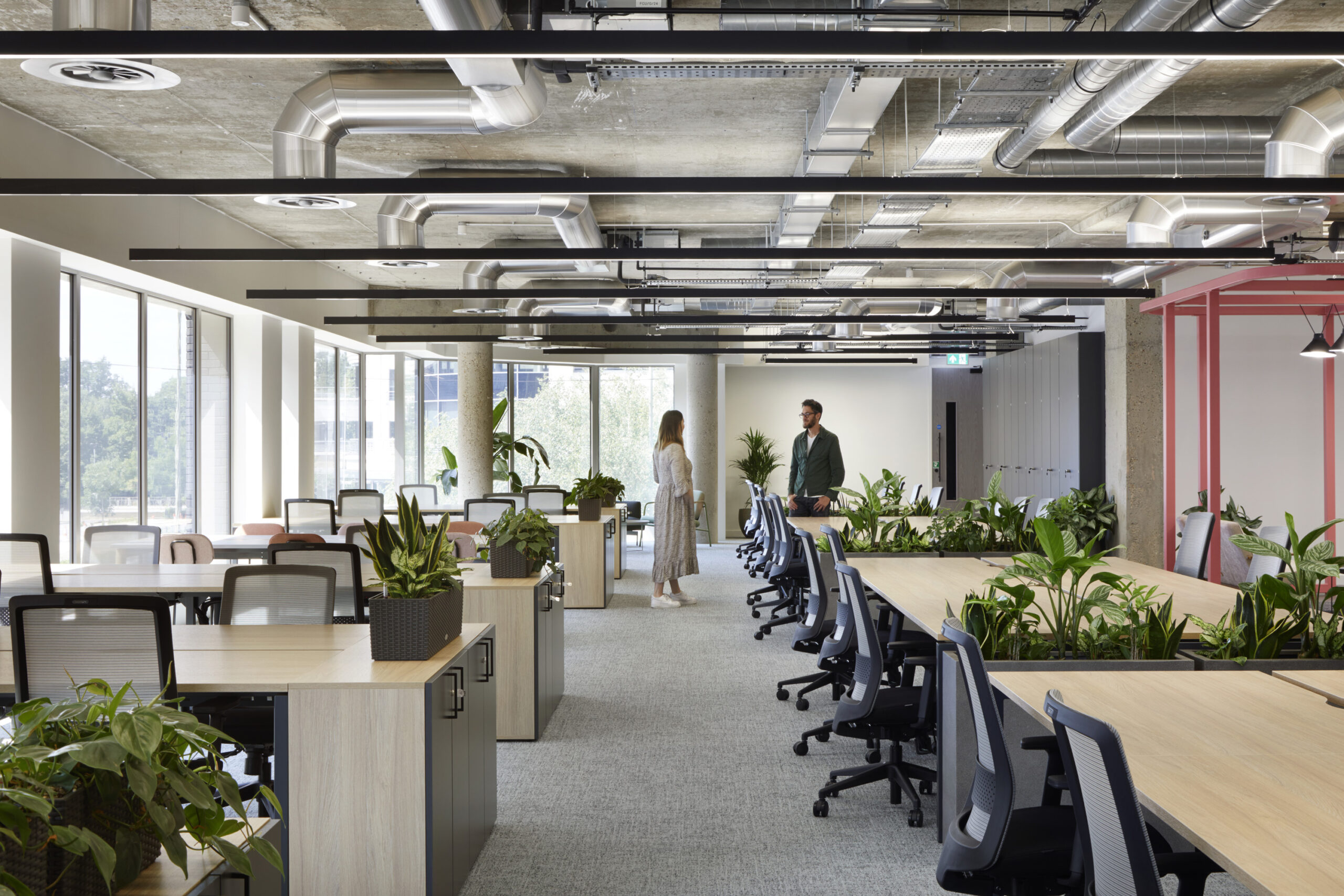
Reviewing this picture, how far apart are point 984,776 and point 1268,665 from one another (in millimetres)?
1403

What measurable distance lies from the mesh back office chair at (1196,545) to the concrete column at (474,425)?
8.35m

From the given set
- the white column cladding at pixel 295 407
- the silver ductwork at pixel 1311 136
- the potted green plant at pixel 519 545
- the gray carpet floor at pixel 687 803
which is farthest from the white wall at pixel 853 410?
the silver ductwork at pixel 1311 136

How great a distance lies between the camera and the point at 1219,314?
27.1 ft

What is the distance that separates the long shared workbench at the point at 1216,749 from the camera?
Answer: 5.76ft

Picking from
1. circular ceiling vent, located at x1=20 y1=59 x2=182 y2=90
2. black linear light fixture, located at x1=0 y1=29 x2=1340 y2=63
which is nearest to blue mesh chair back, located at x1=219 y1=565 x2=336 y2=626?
circular ceiling vent, located at x1=20 y1=59 x2=182 y2=90

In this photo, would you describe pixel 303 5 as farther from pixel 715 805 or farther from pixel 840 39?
pixel 715 805

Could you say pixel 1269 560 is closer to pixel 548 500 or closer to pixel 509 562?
pixel 509 562

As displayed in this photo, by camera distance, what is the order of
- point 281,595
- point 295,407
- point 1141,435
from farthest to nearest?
point 295,407
point 1141,435
point 281,595

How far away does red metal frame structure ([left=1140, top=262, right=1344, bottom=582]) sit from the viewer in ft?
25.5

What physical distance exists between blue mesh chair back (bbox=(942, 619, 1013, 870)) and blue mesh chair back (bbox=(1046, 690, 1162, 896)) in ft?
1.31

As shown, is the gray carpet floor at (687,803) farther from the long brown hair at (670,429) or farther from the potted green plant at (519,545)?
the long brown hair at (670,429)

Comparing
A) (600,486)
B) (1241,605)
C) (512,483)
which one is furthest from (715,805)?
(512,483)

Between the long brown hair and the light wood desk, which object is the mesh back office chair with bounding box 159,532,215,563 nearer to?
the long brown hair

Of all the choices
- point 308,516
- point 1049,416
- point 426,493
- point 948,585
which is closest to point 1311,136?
point 948,585
